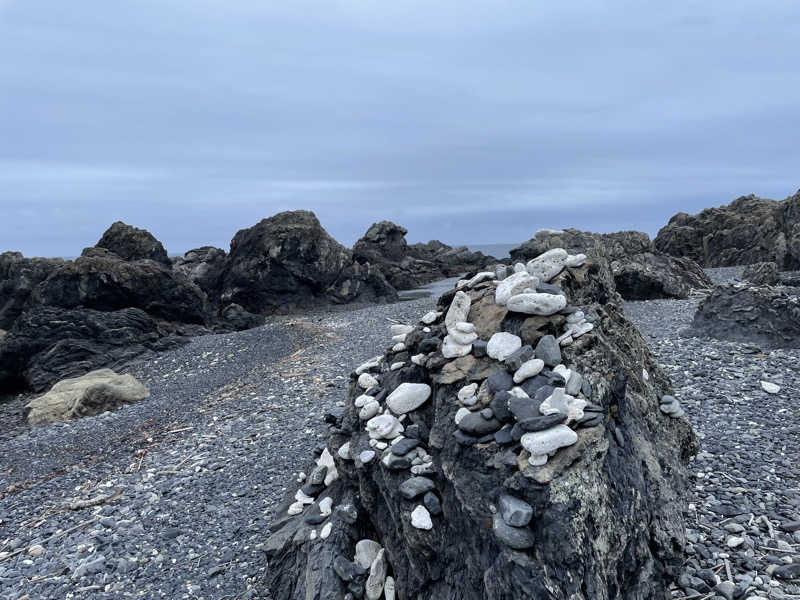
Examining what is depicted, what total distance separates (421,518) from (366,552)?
40.2 inches

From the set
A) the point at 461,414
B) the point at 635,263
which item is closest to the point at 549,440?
the point at 461,414

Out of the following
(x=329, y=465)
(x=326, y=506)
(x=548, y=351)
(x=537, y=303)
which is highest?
(x=537, y=303)

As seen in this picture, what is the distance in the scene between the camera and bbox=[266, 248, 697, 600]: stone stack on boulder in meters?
3.39

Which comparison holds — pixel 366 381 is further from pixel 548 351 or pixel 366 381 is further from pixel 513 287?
pixel 548 351

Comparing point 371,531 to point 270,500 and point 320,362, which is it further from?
point 320,362

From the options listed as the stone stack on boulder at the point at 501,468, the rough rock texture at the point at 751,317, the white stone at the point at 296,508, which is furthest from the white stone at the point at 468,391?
the rough rock texture at the point at 751,317

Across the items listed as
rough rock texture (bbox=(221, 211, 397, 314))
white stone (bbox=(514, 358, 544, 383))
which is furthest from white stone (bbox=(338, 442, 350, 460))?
rough rock texture (bbox=(221, 211, 397, 314))

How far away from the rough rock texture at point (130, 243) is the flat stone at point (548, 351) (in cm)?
2843

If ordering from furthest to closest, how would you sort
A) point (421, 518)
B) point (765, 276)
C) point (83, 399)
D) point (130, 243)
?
point (130, 243), point (765, 276), point (83, 399), point (421, 518)

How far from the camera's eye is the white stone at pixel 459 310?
5.05 m

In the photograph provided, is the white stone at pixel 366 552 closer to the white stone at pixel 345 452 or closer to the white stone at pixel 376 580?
the white stone at pixel 376 580

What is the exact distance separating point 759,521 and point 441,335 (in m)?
3.57

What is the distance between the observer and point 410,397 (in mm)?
4824

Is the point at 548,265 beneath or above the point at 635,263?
above
